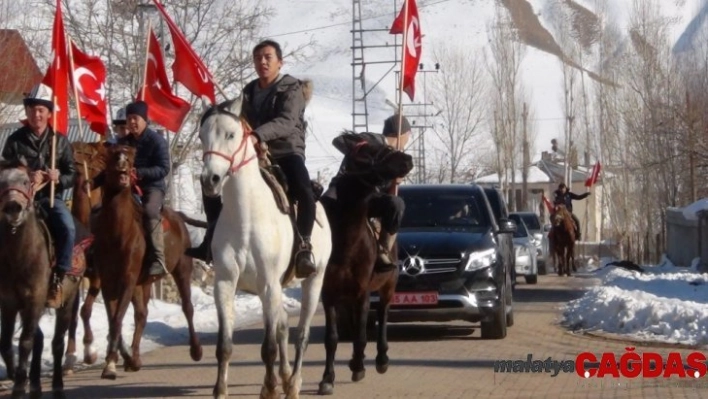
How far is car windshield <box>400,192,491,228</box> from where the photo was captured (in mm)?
18375

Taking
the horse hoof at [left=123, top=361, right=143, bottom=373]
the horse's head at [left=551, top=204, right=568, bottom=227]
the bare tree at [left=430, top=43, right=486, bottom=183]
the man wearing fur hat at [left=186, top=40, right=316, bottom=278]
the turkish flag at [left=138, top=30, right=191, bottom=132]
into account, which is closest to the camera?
the man wearing fur hat at [left=186, top=40, right=316, bottom=278]

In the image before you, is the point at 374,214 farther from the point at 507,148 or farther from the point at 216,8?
the point at 507,148

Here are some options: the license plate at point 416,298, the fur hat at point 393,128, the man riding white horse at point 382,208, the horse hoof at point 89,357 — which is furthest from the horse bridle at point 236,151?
the license plate at point 416,298

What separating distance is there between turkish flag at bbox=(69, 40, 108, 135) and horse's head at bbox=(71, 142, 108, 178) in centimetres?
217

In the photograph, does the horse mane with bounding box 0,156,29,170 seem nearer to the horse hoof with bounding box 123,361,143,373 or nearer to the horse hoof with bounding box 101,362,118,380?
the horse hoof with bounding box 101,362,118,380

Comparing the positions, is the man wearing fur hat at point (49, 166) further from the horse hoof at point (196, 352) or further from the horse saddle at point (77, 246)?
the horse hoof at point (196, 352)

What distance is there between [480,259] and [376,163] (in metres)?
4.90

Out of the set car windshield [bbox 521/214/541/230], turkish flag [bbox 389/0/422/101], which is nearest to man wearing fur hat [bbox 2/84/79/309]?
turkish flag [bbox 389/0/422/101]

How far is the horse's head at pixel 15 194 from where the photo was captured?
1100cm

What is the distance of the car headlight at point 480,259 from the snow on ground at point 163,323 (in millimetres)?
3883

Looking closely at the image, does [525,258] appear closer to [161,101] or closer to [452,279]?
[161,101]

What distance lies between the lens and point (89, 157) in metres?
15.8

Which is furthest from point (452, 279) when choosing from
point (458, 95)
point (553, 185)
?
point (553, 185)

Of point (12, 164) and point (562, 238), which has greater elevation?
point (12, 164)
